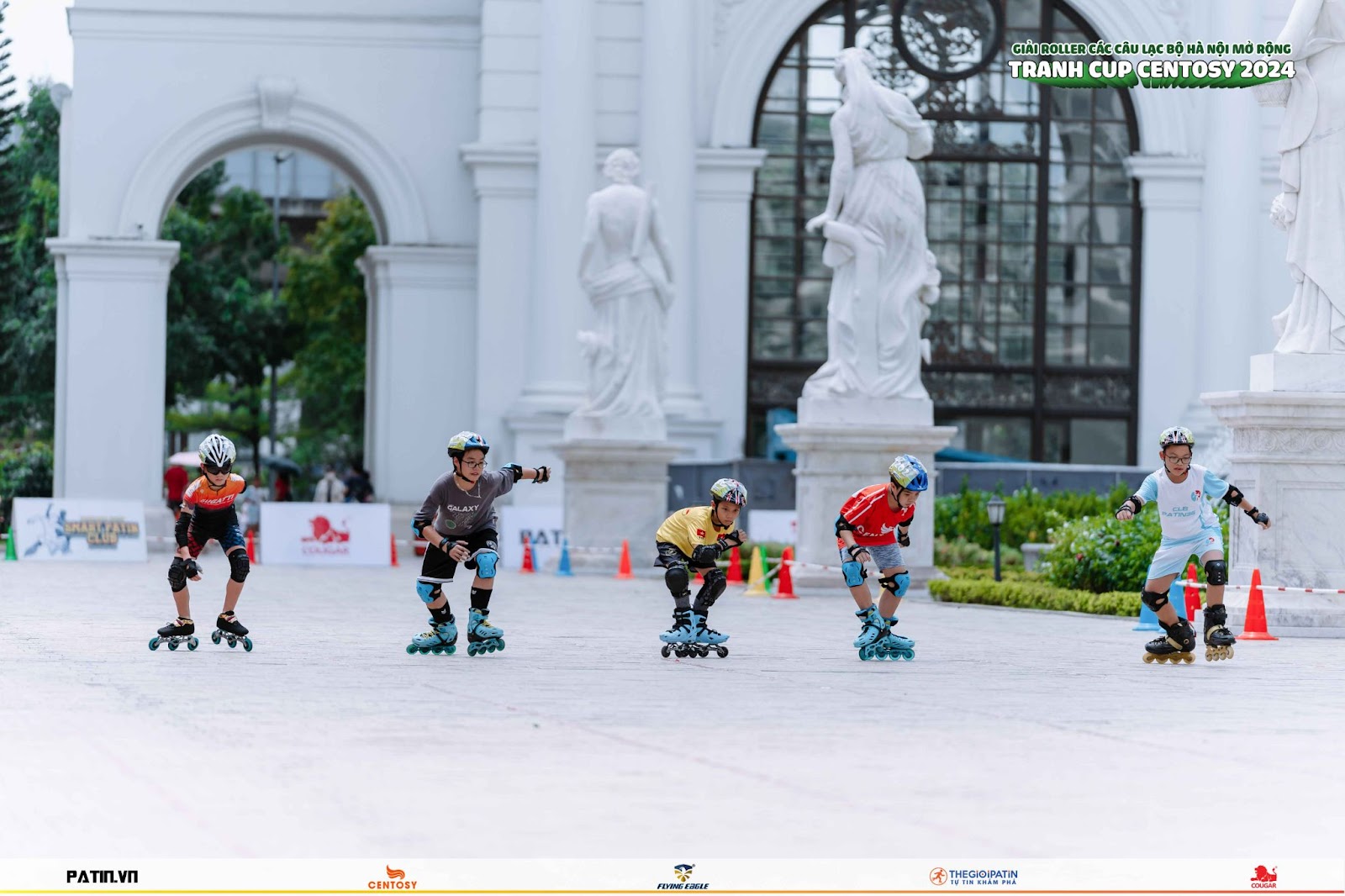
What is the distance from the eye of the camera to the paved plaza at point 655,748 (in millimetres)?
6773

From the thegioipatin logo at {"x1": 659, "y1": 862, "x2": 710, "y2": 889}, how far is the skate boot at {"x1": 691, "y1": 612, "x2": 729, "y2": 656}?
7537 millimetres

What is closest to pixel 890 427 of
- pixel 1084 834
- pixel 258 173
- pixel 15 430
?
pixel 1084 834

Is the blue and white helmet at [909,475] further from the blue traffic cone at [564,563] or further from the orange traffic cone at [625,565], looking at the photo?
the blue traffic cone at [564,563]

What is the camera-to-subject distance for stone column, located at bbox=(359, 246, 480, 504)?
1398 inches

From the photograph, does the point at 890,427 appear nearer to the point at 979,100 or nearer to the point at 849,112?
the point at 849,112

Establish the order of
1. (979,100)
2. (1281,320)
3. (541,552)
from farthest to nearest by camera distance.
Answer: (979,100), (541,552), (1281,320)

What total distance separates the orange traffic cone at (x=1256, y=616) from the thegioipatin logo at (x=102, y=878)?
11360 mm

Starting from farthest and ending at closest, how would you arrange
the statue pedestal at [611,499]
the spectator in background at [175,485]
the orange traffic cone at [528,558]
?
the spectator in background at [175,485] → the orange traffic cone at [528,558] → the statue pedestal at [611,499]

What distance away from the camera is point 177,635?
1364 centimetres

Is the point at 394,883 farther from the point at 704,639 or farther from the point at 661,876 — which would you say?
the point at 704,639

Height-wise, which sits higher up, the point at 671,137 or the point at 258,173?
the point at 258,173

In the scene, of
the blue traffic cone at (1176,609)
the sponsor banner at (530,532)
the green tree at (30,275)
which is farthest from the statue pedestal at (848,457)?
the green tree at (30,275)

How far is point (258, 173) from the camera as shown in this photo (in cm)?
9862

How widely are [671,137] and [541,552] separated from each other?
27.6ft
